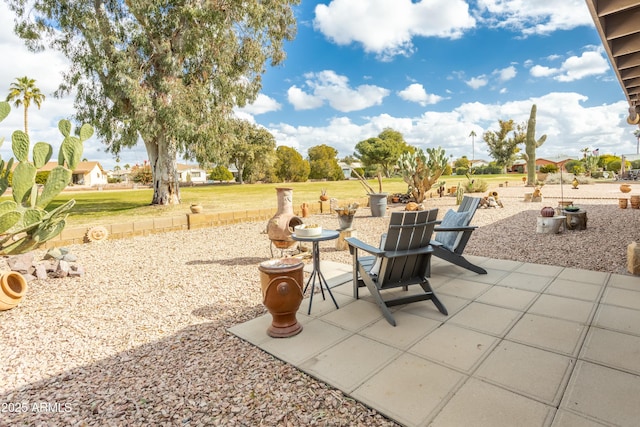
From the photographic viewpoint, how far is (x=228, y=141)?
1223 centimetres

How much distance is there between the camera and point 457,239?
14.2 ft

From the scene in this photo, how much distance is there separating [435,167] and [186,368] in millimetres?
11374

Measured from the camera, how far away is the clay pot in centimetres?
355

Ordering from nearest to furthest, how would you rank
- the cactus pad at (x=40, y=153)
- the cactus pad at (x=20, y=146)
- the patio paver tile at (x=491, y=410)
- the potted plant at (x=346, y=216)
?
the patio paver tile at (x=491, y=410) < the cactus pad at (x=20, y=146) < the cactus pad at (x=40, y=153) < the potted plant at (x=346, y=216)

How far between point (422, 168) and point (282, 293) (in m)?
10.1

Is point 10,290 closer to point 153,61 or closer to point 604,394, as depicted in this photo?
point 604,394

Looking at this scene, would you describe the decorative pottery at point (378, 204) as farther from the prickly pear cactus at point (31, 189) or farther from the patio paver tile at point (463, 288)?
the prickly pear cactus at point (31, 189)

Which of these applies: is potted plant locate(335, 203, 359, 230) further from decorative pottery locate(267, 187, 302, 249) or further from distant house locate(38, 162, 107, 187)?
distant house locate(38, 162, 107, 187)

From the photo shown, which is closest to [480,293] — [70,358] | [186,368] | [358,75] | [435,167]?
[186,368]

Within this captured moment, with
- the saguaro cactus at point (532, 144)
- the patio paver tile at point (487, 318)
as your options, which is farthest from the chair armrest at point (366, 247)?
the saguaro cactus at point (532, 144)

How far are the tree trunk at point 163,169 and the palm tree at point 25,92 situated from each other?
97.9ft

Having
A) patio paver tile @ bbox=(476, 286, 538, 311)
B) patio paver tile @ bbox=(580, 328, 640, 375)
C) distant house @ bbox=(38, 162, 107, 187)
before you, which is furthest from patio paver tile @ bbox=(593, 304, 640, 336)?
distant house @ bbox=(38, 162, 107, 187)

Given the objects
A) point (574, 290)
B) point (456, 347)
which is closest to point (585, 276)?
point (574, 290)

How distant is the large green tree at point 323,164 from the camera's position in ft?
162
